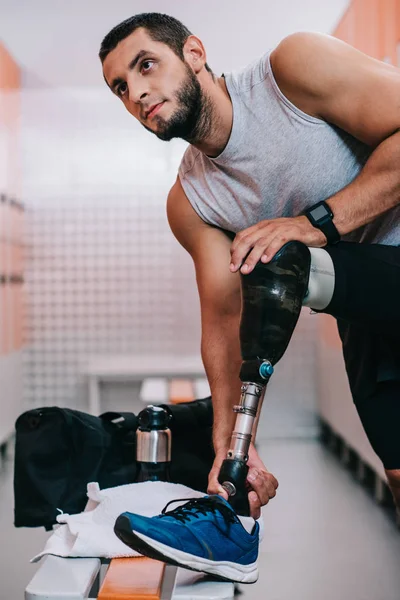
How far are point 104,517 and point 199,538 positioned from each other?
319mm

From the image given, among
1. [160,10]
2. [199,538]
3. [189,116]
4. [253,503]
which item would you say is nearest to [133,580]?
[199,538]

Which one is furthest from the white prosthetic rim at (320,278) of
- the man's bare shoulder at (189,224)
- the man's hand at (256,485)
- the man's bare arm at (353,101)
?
the man's bare shoulder at (189,224)

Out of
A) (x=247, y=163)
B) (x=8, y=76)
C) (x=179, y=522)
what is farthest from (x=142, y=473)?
(x=8, y=76)

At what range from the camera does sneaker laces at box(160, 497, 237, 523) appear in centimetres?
111

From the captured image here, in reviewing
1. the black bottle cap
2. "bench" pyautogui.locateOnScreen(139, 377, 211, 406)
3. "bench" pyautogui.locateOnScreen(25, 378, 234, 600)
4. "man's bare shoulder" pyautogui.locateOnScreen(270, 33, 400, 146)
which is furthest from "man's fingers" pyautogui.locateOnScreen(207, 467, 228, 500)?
"bench" pyautogui.locateOnScreen(139, 377, 211, 406)

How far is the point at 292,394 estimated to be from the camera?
185 inches

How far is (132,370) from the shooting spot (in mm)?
4387

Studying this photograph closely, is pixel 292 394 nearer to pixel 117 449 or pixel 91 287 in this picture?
pixel 91 287

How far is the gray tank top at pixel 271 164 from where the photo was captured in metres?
1.48

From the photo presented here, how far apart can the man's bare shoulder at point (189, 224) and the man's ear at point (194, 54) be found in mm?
249

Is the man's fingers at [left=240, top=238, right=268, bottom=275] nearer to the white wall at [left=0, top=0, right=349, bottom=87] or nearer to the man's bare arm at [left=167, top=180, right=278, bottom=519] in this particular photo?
the man's bare arm at [left=167, top=180, right=278, bottom=519]

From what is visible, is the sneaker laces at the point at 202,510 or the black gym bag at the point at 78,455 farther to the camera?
the black gym bag at the point at 78,455

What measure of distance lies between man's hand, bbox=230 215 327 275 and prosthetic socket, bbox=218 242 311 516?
0.01 m

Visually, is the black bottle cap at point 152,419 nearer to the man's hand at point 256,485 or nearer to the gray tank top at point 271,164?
the man's hand at point 256,485
